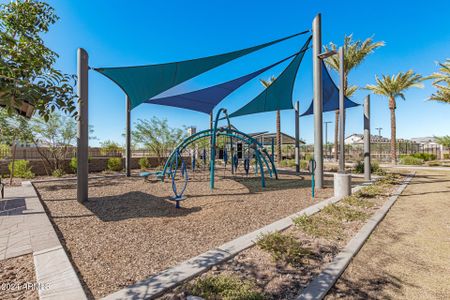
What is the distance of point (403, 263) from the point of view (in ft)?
8.85

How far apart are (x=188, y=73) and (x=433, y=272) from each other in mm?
6860

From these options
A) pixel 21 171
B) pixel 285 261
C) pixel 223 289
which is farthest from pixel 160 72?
pixel 21 171

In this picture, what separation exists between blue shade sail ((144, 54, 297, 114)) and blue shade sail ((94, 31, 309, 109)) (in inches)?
64.7

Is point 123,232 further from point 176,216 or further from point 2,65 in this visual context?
point 2,65

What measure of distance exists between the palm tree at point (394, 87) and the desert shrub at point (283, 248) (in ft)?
70.1

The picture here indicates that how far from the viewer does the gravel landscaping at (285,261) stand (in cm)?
214

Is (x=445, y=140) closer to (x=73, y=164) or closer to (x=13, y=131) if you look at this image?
(x=73, y=164)

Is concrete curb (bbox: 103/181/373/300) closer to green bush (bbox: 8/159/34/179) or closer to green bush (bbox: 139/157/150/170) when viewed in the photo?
green bush (bbox: 8/159/34/179)

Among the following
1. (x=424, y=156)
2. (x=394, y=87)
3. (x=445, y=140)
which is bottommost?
(x=424, y=156)

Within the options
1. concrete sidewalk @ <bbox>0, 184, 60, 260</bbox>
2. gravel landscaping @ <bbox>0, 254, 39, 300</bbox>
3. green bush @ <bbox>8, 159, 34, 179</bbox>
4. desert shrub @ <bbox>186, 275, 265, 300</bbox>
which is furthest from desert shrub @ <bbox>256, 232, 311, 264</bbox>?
green bush @ <bbox>8, 159, 34, 179</bbox>

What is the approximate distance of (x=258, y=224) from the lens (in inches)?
161

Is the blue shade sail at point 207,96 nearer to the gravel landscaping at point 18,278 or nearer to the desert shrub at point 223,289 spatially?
the gravel landscaping at point 18,278

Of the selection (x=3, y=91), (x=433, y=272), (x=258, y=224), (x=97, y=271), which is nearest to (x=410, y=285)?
(x=433, y=272)

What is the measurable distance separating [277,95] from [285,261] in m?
9.28
